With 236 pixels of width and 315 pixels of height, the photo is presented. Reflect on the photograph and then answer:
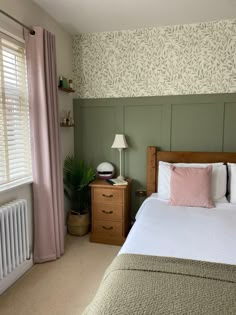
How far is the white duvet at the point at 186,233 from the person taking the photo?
1.61 metres

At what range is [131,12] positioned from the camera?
2.62 metres

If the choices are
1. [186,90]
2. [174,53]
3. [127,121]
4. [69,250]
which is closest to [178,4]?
[174,53]

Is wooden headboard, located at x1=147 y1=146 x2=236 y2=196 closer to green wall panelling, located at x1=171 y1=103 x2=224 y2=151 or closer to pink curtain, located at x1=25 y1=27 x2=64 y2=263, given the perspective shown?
green wall panelling, located at x1=171 y1=103 x2=224 y2=151

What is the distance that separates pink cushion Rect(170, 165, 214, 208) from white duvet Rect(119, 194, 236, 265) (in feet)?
0.27

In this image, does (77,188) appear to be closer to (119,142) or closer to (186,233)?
(119,142)

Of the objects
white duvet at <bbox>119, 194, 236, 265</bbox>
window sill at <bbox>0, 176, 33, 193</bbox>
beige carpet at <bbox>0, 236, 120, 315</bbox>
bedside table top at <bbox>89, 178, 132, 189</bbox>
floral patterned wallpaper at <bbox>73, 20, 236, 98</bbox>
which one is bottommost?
beige carpet at <bbox>0, 236, 120, 315</bbox>

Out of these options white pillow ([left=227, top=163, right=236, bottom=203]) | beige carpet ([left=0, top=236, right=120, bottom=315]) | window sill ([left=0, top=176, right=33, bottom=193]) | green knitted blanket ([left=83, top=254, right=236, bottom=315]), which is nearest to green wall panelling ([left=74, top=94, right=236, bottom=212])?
white pillow ([left=227, top=163, right=236, bottom=203])

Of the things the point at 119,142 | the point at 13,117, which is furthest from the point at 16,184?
the point at 119,142

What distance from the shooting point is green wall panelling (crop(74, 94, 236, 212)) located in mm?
2963

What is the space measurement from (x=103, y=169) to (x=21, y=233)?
50.9 inches

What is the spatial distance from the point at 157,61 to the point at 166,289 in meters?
2.60

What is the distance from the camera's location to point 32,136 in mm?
2422

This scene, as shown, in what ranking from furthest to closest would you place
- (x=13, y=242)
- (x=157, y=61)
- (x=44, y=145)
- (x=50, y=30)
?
(x=157, y=61) < (x=50, y=30) < (x=44, y=145) < (x=13, y=242)

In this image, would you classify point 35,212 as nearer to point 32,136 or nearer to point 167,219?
point 32,136
